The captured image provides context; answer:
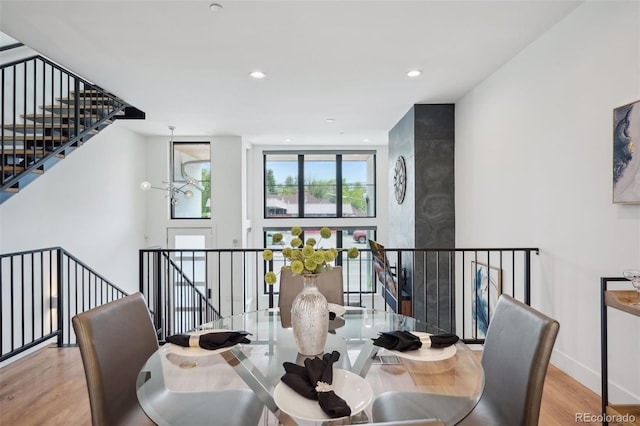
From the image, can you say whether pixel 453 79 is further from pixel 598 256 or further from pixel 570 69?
pixel 598 256

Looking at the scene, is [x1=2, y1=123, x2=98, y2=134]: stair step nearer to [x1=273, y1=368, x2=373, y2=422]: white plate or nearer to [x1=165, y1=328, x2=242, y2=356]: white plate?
[x1=165, y1=328, x2=242, y2=356]: white plate

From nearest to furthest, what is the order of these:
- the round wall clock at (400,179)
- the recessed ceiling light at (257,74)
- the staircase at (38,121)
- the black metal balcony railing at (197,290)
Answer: the black metal balcony railing at (197,290), the staircase at (38,121), the recessed ceiling light at (257,74), the round wall clock at (400,179)

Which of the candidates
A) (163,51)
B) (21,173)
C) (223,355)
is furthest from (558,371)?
(21,173)

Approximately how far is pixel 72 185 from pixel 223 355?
4568 millimetres

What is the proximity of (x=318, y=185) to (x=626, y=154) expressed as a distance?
6.24 meters

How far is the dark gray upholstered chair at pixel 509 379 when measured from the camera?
1212 millimetres

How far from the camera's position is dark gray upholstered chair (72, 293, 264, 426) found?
128 cm

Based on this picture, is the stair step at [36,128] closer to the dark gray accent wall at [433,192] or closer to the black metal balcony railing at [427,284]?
the black metal balcony railing at [427,284]

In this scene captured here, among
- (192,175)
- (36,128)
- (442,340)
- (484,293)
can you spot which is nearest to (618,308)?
(442,340)

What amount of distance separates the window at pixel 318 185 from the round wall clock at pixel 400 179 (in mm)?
2442

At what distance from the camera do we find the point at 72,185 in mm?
4812

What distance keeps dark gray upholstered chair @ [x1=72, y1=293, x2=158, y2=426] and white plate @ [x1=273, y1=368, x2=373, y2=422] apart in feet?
2.29

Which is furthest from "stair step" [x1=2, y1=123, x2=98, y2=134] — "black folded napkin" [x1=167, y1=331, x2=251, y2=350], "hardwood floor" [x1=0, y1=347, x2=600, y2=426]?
Answer: "black folded napkin" [x1=167, y1=331, x2=251, y2=350]

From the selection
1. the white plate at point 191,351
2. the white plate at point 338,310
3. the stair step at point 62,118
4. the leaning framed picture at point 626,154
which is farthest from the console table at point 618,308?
the stair step at point 62,118
